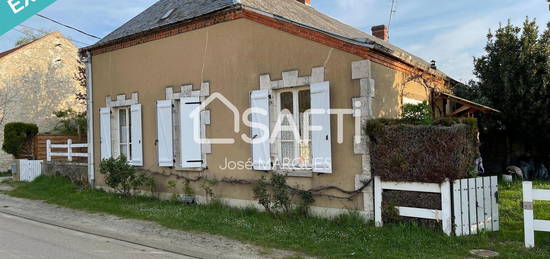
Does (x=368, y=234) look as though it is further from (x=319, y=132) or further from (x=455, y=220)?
(x=319, y=132)

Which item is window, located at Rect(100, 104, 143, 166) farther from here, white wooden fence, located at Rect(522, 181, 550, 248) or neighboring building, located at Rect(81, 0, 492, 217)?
white wooden fence, located at Rect(522, 181, 550, 248)

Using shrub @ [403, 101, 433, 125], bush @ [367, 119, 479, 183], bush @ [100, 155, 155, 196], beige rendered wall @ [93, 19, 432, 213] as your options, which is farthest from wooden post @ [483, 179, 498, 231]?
bush @ [100, 155, 155, 196]

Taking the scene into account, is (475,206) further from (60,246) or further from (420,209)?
(60,246)

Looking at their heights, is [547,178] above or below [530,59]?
below

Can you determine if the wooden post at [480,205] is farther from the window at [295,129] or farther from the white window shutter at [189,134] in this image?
the white window shutter at [189,134]

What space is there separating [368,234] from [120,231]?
425 centimetres

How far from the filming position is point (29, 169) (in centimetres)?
1538

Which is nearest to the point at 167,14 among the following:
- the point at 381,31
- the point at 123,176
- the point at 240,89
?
the point at 240,89

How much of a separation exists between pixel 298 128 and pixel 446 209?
309cm

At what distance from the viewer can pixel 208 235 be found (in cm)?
699

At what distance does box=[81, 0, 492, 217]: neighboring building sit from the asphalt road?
2940 mm

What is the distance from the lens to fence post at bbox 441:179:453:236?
616cm

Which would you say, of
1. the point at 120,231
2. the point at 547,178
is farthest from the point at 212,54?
the point at 547,178

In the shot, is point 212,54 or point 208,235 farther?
point 212,54
